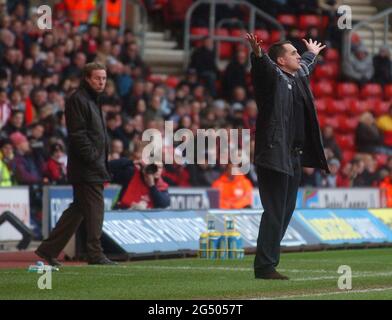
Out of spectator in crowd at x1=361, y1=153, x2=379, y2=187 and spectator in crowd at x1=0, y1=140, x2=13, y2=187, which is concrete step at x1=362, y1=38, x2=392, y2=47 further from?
spectator in crowd at x1=0, y1=140, x2=13, y2=187

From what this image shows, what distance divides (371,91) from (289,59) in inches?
840

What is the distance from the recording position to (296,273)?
49.0 feet

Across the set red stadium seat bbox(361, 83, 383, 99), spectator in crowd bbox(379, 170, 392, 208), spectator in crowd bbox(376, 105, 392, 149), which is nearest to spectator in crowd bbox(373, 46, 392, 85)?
red stadium seat bbox(361, 83, 383, 99)

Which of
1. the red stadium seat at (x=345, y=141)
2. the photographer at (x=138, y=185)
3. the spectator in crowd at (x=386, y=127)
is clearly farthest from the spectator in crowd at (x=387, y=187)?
the photographer at (x=138, y=185)

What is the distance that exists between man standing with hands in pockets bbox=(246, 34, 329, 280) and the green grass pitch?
498 mm

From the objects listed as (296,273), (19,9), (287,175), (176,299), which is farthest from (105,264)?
(19,9)

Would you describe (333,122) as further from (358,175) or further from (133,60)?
(133,60)

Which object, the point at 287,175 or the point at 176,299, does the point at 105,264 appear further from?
the point at 176,299

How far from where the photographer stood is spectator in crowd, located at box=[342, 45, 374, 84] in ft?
114

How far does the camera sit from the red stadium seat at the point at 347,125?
33.7 m

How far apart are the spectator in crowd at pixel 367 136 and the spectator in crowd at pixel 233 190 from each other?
28.3 ft

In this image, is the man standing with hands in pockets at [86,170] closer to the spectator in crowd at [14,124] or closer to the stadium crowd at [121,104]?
the stadium crowd at [121,104]

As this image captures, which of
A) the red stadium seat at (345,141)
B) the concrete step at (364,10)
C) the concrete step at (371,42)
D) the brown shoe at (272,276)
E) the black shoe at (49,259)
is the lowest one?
the red stadium seat at (345,141)
